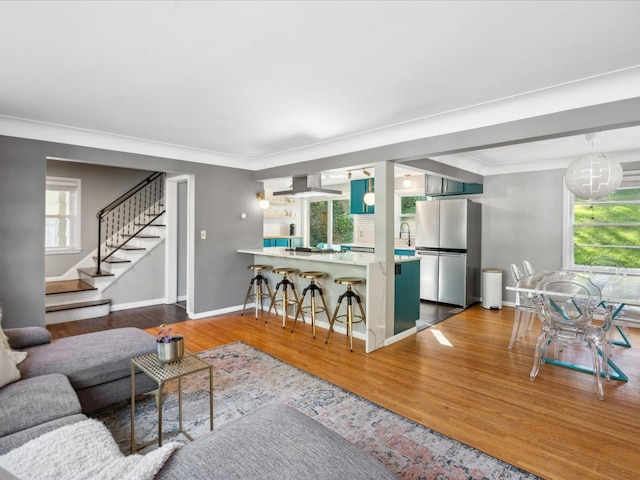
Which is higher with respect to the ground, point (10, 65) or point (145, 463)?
point (10, 65)

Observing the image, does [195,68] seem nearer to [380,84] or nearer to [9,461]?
[380,84]

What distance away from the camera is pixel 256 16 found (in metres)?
1.84

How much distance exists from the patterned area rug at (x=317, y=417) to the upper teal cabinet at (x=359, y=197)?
14.0 feet

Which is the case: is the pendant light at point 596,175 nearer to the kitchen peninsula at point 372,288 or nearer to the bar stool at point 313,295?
the kitchen peninsula at point 372,288

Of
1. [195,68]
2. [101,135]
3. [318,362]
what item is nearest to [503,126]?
[195,68]

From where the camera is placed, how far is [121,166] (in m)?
4.41

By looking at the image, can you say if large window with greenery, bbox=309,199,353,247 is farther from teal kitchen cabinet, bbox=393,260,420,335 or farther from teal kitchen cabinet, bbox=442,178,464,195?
teal kitchen cabinet, bbox=393,260,420,335

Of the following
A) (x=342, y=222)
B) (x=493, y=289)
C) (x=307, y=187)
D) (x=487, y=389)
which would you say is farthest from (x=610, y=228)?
(x=342, y=222)

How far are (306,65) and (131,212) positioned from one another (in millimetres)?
5716

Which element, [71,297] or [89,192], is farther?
[89,192]

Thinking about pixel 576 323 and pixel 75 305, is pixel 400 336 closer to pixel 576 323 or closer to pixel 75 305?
pixel 576 323

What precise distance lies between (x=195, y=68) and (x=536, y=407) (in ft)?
11.8

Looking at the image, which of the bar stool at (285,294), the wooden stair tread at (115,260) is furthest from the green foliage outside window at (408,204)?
the wooden stair tread at (115,260)

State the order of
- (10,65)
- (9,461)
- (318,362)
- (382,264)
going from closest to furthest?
(9,461), (10,65), (318,362), (382,264)
